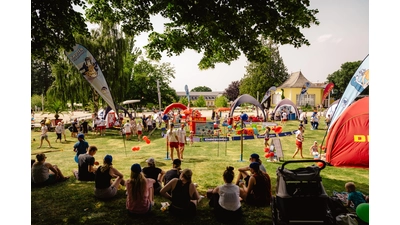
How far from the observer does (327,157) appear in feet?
27.9

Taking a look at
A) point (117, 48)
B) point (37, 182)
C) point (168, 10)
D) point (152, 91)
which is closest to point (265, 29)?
point (168, 10)

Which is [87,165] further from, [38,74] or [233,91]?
[233,91]

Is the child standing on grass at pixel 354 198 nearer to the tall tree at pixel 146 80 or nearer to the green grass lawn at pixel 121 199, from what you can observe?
the green grass lawn at pixel 121 199

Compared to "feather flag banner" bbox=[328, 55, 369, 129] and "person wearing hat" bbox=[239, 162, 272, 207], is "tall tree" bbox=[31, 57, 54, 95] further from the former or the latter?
"feather flag banner" bbox=[328, 55, 369, 129]

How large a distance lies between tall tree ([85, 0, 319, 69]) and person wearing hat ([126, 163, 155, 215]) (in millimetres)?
3474

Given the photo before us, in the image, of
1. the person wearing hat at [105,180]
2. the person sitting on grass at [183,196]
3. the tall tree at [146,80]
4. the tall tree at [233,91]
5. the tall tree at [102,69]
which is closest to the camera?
the person sitting on grass at [183,196]

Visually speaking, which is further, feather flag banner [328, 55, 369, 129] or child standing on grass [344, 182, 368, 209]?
Answer: feather flag banner [328, 55, 369, 129]

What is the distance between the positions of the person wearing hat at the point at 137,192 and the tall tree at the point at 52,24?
3857mm

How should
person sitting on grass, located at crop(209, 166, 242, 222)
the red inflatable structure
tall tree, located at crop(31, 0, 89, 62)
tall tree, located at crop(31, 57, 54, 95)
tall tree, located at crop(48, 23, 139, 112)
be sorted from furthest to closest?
tall tree, located at crop(48, 23, 139, 112)
tall tree, located at crop(31, 57, 54, 95)
the red inflatable structure
tall tree, located at crop(31, 0, 89, 62)
person sitting on grass, located at crop(209, 166, 242, 222)

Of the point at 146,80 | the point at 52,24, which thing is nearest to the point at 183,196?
the point at 52,24

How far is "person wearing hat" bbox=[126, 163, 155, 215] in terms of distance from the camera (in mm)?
4219

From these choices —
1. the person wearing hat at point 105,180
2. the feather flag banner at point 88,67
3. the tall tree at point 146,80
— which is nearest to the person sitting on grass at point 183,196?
the person wearing hat at point 105,180

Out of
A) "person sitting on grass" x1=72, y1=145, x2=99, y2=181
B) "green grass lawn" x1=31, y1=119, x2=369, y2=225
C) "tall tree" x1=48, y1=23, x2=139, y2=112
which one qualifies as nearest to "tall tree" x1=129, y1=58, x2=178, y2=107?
"tall tree" x1=48, y1=23, x2=139, y2=112

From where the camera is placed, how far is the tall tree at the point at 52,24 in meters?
5.48
